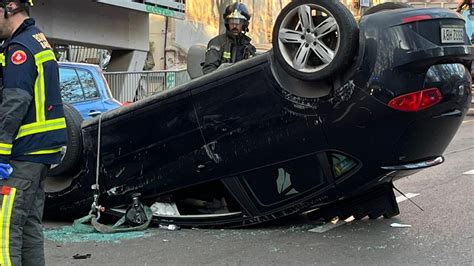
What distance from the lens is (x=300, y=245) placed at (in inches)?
202

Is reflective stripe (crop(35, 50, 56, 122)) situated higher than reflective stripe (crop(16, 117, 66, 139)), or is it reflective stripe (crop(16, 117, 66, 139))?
reflective stripe (crop(35, 50, 56, 122))

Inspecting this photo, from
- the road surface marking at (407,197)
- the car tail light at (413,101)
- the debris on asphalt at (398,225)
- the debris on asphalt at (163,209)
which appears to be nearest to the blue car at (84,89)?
the debris on asphalt at (163,209)

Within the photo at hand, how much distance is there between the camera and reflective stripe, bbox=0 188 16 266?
10.8 feet

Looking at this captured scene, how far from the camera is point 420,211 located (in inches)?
252

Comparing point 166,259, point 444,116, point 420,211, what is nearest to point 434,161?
point 444,116

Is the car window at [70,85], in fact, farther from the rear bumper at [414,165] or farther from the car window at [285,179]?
the rear bumper at [414,165]

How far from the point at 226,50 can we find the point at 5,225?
3798mm

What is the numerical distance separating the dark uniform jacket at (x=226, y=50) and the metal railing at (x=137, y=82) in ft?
26.3

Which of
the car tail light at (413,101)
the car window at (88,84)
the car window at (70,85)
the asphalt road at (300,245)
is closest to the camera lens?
the car tail light at (413,101)

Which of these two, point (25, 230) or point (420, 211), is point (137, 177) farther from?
point (420, 211)

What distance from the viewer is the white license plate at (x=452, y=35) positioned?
4.71 meters

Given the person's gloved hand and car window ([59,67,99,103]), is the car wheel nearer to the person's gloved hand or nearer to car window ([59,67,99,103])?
the person's gloved hand

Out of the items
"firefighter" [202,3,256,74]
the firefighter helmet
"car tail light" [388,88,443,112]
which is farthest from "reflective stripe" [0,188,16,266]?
the firefighter helmet

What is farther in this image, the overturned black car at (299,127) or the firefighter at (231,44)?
the firefighter at (231,44)
